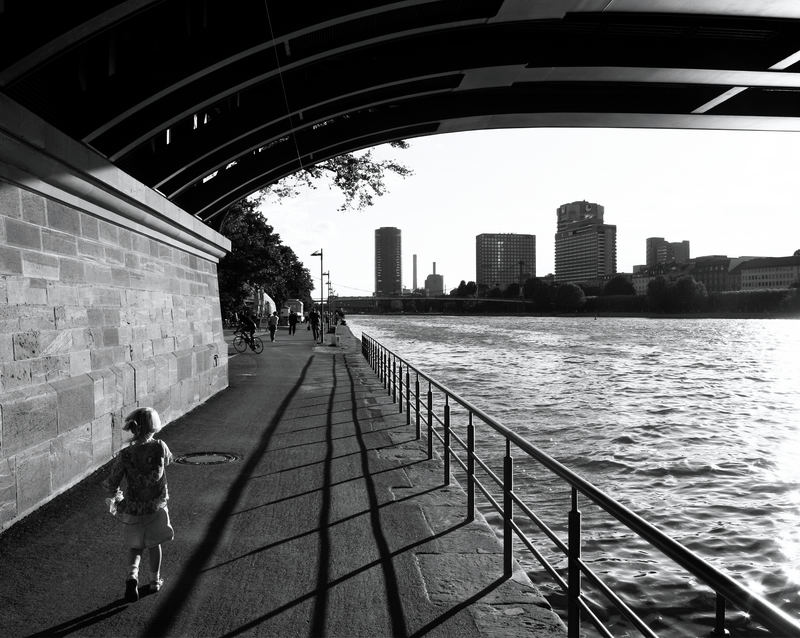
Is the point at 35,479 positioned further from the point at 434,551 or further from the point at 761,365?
the point at 761,365

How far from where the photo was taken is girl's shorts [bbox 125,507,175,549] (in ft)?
14.4

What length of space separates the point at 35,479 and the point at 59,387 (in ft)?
3.00

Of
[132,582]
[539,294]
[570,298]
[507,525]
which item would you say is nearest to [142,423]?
[132,582]

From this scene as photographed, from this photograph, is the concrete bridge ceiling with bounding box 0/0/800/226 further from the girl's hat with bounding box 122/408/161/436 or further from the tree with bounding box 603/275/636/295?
the tree with bounding box 603/275/636/295

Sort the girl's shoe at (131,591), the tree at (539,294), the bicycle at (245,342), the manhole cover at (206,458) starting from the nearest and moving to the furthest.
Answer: the girl's shoe at (131,591) → the manhole cover at (206,458) → the bicycle at (245,342) → the tree at (539,294)

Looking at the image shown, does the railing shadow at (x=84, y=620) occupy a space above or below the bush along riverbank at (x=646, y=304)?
above

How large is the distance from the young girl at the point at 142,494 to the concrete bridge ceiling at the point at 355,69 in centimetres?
345

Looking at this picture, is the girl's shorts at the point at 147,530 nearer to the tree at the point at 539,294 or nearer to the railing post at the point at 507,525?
the railing post at the point at 507,525

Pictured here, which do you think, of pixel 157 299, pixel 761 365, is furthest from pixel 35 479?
pixel 761 365

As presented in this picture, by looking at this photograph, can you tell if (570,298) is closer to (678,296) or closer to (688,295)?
(678,296)

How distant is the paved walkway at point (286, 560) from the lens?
157 inches

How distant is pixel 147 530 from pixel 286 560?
103 cm

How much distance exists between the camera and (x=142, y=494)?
4414 mm

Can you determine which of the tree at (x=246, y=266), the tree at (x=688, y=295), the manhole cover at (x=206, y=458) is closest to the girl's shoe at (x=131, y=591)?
the manhole cover at (x=206, y=458)
